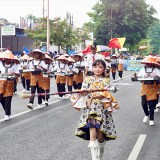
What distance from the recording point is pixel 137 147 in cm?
797

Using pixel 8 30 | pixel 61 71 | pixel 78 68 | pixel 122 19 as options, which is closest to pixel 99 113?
pixel 61 71

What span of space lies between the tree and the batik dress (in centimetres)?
5164

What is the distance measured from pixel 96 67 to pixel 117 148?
6.59 ft

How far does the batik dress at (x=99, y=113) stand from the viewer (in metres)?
6.22

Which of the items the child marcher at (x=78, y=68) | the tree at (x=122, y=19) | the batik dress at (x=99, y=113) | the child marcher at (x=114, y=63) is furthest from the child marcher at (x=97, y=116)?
the tree at (x=122, y=19)

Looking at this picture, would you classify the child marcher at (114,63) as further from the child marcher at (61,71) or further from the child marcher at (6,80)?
the child marcher at (6,80)

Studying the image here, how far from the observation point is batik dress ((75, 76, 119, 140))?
622 cm

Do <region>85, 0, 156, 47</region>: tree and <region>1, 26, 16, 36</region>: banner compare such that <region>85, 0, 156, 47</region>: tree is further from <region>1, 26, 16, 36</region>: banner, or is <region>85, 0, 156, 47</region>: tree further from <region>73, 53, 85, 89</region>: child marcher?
<region>73, 53, 85, 89</region>: child marcher

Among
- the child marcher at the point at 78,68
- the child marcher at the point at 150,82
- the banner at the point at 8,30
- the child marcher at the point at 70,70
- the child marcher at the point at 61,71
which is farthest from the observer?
the banner at the point at 8,30

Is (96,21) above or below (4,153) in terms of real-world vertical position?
above

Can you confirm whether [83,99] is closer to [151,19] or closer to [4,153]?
[4,153]

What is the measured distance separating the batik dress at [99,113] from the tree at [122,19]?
51642 mm

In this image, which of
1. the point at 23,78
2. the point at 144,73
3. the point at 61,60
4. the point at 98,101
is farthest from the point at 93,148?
the point at 23,78

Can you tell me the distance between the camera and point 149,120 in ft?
35.3
